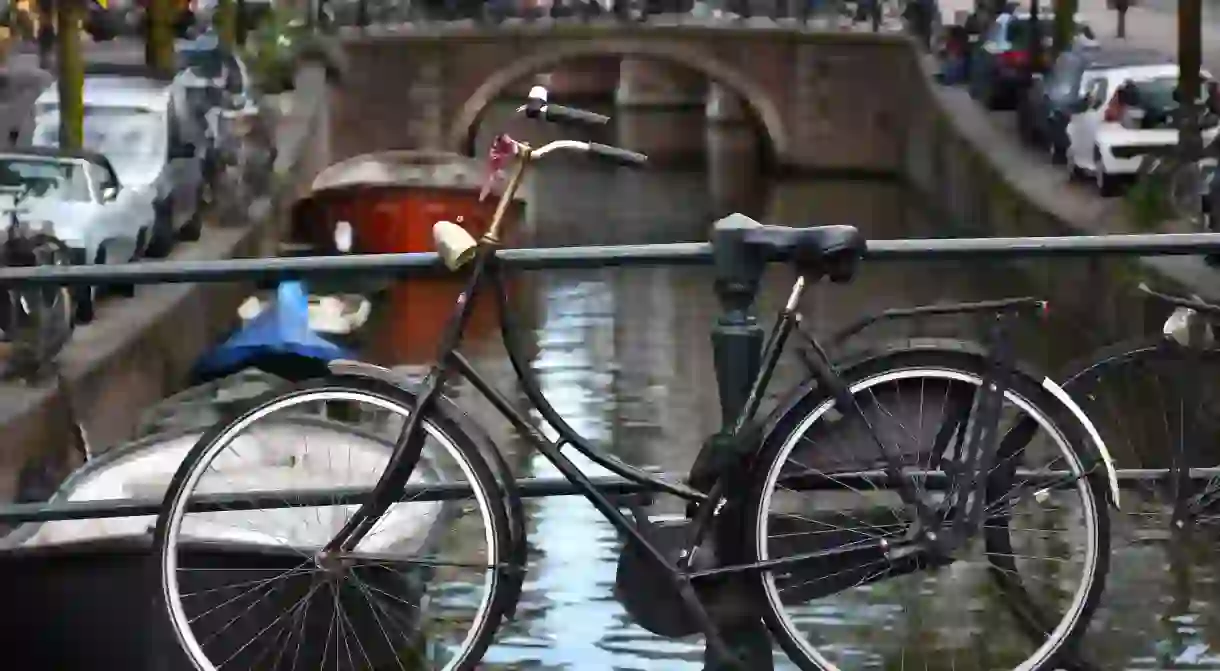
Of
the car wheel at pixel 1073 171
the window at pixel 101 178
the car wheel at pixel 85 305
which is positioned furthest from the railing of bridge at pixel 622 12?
the car wheel at pixel 85 305

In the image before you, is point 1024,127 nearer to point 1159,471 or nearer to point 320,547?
point 1159,471

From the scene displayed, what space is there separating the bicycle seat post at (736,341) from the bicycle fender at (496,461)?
0.32 metres

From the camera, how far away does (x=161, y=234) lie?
15.8 m

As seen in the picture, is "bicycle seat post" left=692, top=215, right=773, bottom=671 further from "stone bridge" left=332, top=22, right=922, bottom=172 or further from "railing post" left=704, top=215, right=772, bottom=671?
"stone bridge" left=332, top=22, right=922, bottom=172

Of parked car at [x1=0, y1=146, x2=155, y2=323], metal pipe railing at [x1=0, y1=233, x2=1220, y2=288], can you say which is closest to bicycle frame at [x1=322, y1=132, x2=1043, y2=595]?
metal pipe railing at [x1=0, y1=233, x2=1220, y2=288]

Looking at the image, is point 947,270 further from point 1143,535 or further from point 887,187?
point 1143,535

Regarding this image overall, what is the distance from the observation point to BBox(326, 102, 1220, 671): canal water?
401cm

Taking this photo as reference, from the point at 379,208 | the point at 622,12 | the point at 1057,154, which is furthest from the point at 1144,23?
the point at 379,208

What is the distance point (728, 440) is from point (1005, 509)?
529mm

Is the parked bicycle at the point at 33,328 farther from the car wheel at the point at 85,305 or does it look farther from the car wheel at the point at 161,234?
the car wheel at the point at 161,234

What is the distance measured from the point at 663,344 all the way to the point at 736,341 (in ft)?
45.1

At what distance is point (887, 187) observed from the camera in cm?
3172

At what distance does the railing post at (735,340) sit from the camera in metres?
3.40

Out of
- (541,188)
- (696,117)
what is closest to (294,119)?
(541,188)
